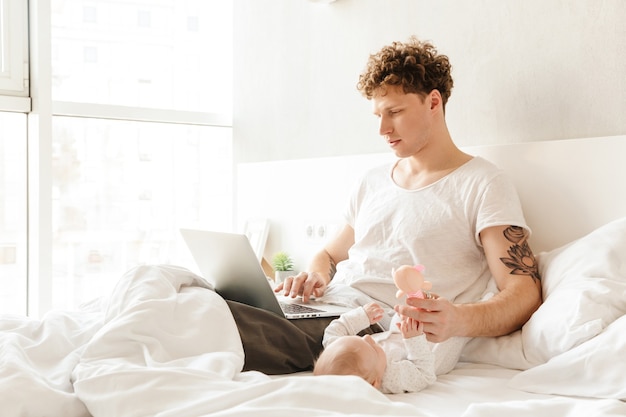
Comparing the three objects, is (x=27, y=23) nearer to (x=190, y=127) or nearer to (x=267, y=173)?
(x=190, y=127)

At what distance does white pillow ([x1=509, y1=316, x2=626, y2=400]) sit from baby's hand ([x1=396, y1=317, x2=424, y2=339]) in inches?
9.7

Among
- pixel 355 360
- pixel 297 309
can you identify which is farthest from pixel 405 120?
pixel 355 360

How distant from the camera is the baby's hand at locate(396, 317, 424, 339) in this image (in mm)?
1631

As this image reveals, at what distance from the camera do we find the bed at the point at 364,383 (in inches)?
48.4

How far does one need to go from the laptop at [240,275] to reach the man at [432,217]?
135 millimetres

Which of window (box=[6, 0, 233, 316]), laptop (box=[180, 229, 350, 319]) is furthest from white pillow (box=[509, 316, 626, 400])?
window (box=[6, 0, 233, 316])

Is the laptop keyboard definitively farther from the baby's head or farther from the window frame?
the window frame

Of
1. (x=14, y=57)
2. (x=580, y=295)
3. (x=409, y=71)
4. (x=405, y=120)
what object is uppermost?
(x=14, y=57)

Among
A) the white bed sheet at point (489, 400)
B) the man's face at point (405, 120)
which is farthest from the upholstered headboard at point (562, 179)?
the white bed sheet at point (489, 400)

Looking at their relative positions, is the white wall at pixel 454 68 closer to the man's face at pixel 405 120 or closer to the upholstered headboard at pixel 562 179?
the upholstered headboard at pixel 562 179

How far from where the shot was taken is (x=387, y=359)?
5.43 feet

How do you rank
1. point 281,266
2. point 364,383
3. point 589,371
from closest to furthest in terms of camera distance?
point 364,383 < point 589,371 < point 281,266

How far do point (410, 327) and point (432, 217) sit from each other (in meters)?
0.54

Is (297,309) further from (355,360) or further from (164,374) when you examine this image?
(164,374)
